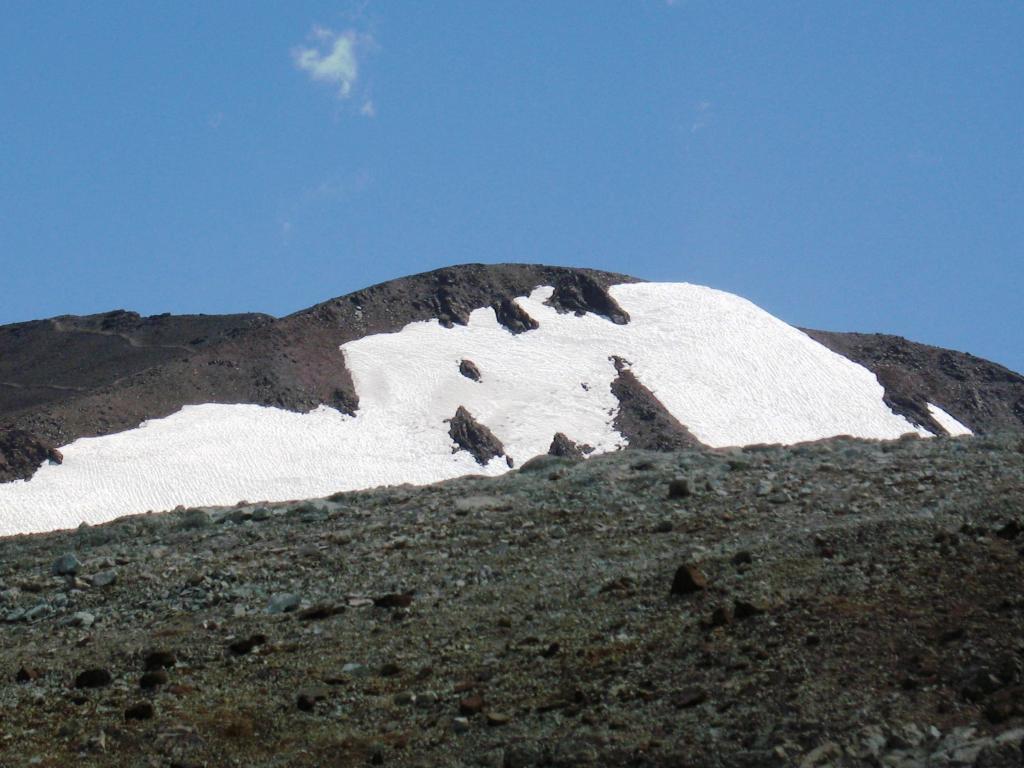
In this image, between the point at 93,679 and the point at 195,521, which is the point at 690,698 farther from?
the point at 195,521

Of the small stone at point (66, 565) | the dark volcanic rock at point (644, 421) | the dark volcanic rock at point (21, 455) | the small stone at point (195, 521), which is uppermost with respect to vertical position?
the dark volcanic rock at point (644, 421)

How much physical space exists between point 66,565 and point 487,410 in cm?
4745

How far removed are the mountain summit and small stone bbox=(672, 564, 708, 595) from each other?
40813 millimetres

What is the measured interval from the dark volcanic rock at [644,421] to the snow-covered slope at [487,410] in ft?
2.11

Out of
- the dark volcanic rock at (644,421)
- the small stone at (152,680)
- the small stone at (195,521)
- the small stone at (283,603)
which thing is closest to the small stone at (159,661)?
the small stone at (152,680)

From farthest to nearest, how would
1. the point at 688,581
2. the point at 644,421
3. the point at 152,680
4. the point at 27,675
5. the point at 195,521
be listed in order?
1. the point at 644,421
2. the point at 195,521
3. the point at 688,581
4. the point at 27,675
5. the point at 152,680

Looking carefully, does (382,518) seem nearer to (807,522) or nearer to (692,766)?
(807,522)

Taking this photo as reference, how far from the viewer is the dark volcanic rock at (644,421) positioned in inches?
2421

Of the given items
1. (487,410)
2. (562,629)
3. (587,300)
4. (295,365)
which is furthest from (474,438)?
(562,629)

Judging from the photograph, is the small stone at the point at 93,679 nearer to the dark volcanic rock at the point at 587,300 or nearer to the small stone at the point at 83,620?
the small stone at the point at 83,620

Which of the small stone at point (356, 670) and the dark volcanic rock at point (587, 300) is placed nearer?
the small stone at point (356, 670)

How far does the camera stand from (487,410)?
65.4m

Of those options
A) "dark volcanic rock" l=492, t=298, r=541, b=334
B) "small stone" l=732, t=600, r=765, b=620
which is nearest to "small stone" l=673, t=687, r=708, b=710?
"small stone" l=732, t=600, r=765, b=620

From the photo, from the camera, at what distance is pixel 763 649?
1172 cm
